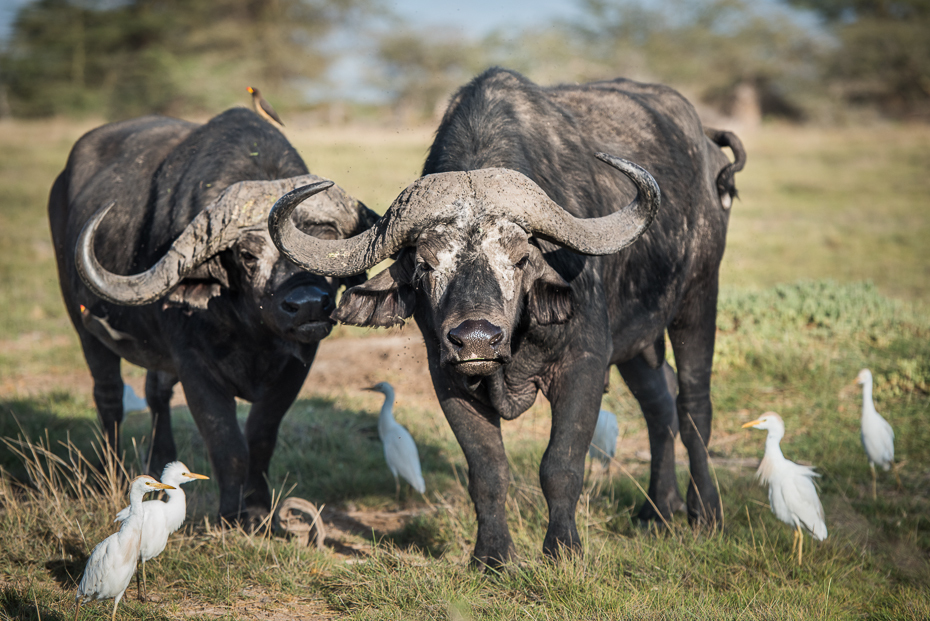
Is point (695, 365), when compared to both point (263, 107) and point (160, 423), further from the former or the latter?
point (160, 423)

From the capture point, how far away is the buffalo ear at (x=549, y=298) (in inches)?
132

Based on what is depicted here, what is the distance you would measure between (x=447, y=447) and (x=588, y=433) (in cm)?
250

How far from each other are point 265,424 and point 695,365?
96.0 inches

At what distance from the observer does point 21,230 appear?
43.9 ft

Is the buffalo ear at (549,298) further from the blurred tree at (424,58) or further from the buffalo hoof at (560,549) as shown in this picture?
the blurred tree at (424,58)

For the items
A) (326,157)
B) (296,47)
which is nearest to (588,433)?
(326,157)

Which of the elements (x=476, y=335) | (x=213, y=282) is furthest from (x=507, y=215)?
(x=213, y=282)

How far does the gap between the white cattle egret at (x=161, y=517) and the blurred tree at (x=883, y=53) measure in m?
34.1

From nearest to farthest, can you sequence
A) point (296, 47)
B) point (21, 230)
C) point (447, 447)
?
point (447, 447), point (21, 230), point (296, 47)

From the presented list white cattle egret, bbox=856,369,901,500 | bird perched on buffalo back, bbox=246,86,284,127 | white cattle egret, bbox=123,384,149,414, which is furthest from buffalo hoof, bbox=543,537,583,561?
white cattle egret, bbox=123,384,149,414

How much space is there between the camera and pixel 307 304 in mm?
3789

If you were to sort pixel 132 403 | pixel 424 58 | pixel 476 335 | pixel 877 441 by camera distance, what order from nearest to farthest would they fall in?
pixel 476 335 < pixel 877 441 < pixel 132 403 < pixel 424 58

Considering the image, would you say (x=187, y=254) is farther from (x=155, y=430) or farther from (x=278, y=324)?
(x=155, y=430)

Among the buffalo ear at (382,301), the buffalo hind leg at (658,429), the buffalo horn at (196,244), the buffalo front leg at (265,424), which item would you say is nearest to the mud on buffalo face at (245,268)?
the buffalo horn at (196,244)
